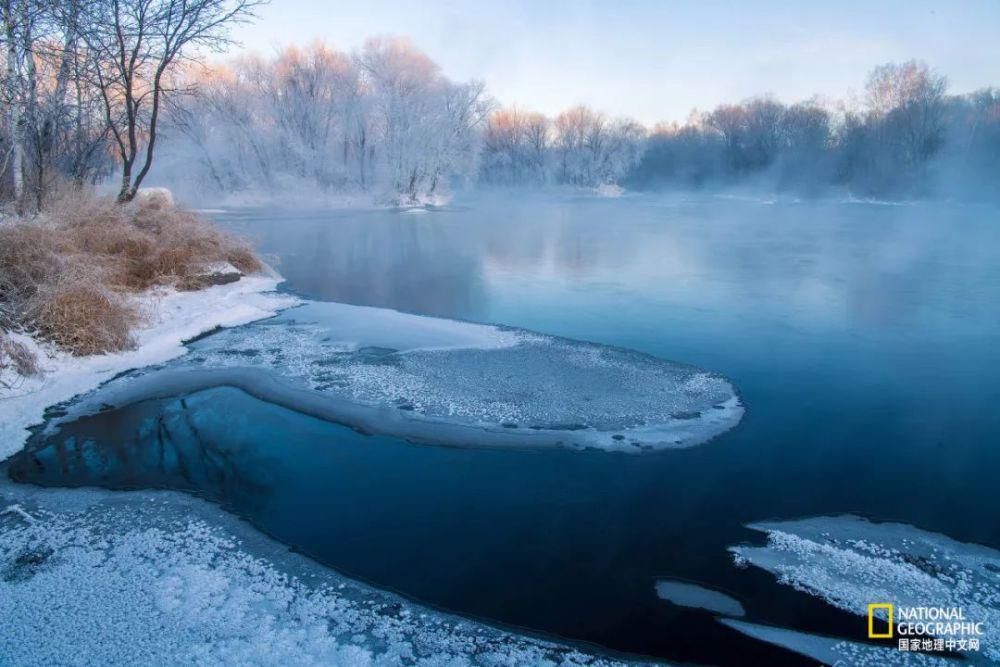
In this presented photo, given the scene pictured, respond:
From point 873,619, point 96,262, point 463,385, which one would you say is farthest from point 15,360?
point 873,619

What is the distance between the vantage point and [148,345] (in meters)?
8.25

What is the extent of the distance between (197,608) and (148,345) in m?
5.83

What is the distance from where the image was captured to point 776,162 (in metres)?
61.2

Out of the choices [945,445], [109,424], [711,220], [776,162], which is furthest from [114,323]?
[776,162]

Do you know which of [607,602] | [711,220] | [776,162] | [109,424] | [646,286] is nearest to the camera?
[607,602]

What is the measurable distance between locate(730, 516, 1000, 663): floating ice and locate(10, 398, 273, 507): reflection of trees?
3.69 meters

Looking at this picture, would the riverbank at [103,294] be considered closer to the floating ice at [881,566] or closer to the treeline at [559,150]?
the floating ice at [881,566]

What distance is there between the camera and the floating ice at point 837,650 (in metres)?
3.18

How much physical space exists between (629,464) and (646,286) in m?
8.36

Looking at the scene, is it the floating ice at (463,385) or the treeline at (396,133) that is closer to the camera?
the floating ice at (463,385)

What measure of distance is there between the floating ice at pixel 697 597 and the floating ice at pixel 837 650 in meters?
0.17

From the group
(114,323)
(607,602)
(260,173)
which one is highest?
(260,173)

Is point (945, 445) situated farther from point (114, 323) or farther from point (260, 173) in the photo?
point (260, 173)

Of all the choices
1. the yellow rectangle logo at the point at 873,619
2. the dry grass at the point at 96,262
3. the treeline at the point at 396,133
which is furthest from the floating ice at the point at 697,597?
the treeline at the point at 396,133
